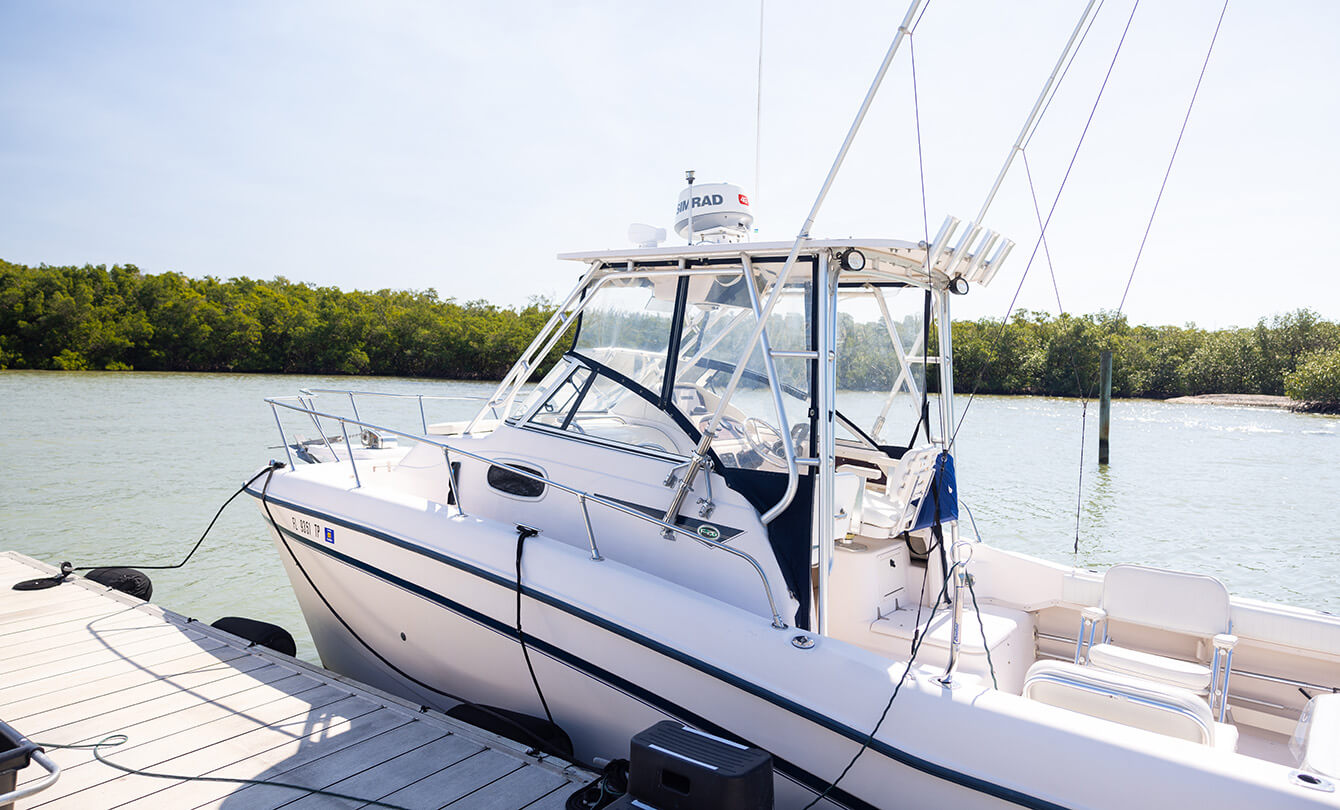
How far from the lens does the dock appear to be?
3.12m

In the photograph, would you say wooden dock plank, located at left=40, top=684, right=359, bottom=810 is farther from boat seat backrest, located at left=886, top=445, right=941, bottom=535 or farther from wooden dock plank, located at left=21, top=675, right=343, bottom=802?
boat seat backrest, located at left=886, top=445, right=941, bottom=535

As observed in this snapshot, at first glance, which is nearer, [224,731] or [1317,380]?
[224,731]

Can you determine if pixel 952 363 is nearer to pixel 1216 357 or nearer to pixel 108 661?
pixel 108 661

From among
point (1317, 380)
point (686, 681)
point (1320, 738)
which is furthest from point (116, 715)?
point (1317, 380)

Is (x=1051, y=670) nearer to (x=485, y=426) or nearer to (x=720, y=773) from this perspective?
(x=720, y=773)

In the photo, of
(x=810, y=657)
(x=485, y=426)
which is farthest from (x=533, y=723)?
(x=485, y=426)

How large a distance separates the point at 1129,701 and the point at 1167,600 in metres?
1.36

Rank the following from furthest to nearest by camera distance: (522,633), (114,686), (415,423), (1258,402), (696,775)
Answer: (1258,402) → (415,423) → (114,686) → (522,633) → (696,775)

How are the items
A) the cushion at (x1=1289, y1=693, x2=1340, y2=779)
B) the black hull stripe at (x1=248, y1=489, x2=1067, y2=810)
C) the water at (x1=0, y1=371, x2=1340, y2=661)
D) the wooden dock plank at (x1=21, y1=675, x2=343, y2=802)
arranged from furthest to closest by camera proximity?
the water at (x1=0, y1=371, x2=1340, y2=661) < the wooden dock plank at (x1=21, y1=675, x2=343, y2=802) < the black hull stripe at (x1=248, y1=489, x2=1067, y2=810) < the cushion at (x1=1289, y1=693, x2=1340, y2=779)

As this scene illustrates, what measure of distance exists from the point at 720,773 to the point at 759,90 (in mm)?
3639

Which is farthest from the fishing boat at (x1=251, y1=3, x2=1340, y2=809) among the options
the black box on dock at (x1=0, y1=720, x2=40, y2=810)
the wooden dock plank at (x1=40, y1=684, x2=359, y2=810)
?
the black box on dock at (x1=0, y1=720, x2=40, y2=810)

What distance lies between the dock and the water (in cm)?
192

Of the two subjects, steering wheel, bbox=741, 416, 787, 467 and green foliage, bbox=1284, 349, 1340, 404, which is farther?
green foliage, bbox=1284, 349, 1340, 404

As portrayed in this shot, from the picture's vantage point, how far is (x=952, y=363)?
4043 millimetres
